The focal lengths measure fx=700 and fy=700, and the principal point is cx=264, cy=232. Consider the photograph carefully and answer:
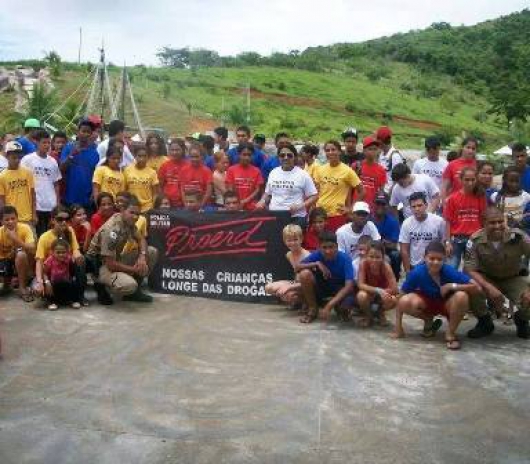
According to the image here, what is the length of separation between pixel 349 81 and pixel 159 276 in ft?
241

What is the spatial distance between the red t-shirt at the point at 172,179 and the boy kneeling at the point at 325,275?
91.0 inches

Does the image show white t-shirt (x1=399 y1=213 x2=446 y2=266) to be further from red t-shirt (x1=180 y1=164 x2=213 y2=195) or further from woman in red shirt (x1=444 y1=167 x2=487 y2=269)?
red t-shirt (x1=180 y1=164 x2=213 y2=195)

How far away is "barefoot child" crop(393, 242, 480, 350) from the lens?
6.49 m

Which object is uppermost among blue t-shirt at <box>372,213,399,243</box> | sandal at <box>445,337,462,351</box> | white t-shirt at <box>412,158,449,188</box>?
white t-shirt at <box>412,158,449,188</box>

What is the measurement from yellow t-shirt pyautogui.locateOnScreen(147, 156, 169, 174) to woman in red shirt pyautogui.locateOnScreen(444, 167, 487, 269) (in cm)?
374

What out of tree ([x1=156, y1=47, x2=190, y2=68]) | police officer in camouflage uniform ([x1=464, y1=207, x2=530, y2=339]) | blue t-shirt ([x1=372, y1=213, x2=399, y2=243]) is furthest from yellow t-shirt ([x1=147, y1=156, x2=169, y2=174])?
tree ([x1=156, y1=47, x2=190, y2=68])

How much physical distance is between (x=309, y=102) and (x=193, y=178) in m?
58.1

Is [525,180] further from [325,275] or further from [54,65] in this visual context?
[54,65]

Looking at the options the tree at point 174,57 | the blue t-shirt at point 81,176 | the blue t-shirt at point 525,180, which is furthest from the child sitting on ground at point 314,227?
the tree at point 174,57

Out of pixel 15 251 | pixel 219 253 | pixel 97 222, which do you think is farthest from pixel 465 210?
pixel 15 251

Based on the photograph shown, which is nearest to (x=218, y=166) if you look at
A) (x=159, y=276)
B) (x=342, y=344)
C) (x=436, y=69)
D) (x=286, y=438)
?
(x=159, y=276)

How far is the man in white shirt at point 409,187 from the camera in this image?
8312mm

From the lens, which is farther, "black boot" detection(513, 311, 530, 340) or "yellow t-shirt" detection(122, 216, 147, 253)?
"yellow t-shirt" detection(122, 216, 147, 253)

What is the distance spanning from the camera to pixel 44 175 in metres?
8.71
